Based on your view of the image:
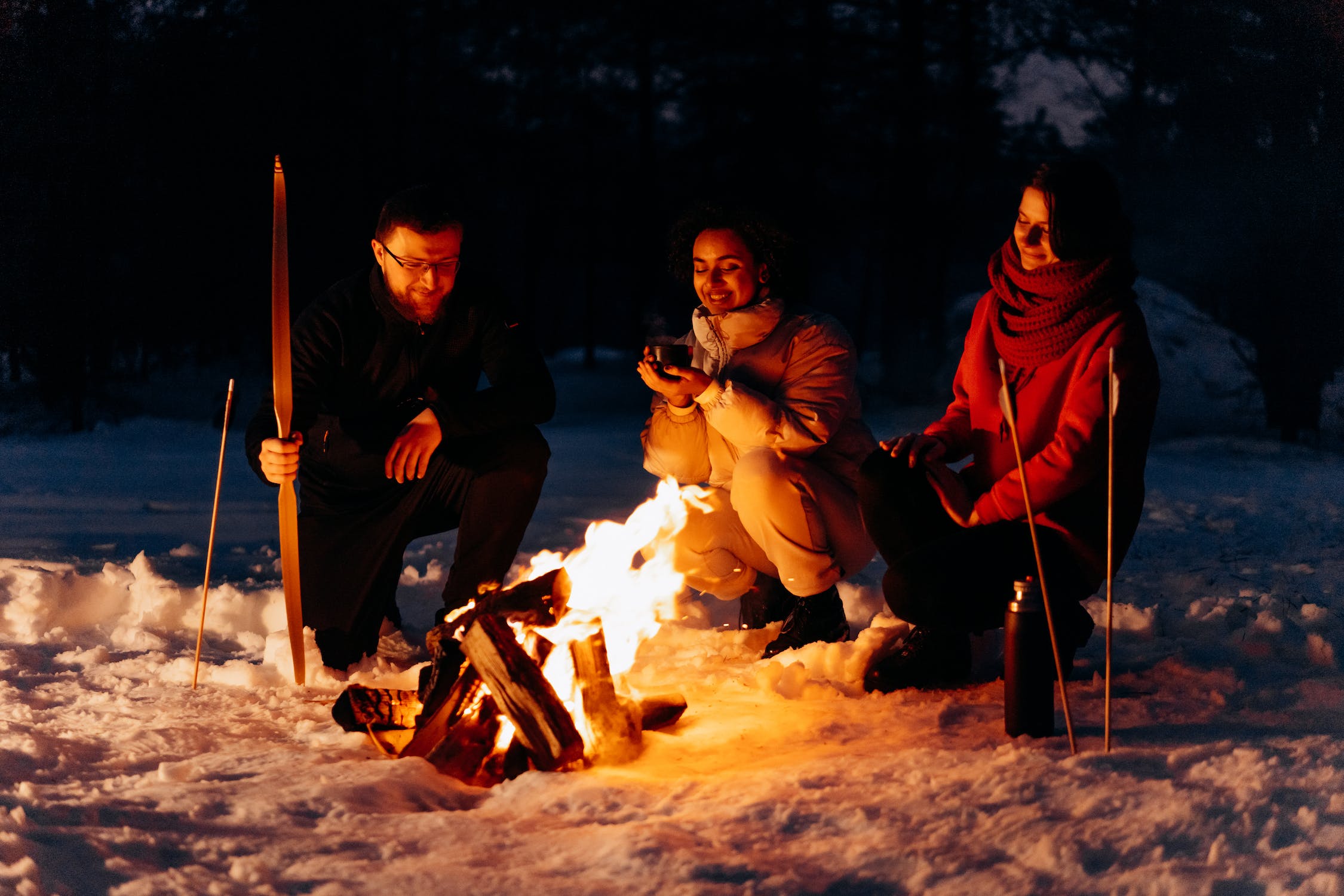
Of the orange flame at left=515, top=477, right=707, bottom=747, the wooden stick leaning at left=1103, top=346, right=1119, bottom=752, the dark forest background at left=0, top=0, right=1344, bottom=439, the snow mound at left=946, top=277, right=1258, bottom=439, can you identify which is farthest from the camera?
the snow mound at left=946, top=277, right=1258, bottom=439

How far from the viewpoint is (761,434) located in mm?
4035

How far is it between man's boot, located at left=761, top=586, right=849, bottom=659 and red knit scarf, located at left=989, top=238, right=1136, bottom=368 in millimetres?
1161

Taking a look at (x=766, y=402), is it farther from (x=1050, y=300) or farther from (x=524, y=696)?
(x=524, y=696)

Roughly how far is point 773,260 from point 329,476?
188 cm

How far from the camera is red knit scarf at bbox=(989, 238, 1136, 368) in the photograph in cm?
336

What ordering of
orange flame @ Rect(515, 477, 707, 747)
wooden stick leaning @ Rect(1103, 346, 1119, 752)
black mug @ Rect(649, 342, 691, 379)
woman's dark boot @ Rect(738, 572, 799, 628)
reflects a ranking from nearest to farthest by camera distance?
wooden stick leaning @ Rect(1103, 346, 1119, 752)
orange flame @ Rect(515, 477, 707, 747)
black mug @ Rect(649, 342, 691, 379)
woman's dark boot @ Rect(738, 572, 799, 628)

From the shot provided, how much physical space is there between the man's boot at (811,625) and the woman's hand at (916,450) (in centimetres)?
75

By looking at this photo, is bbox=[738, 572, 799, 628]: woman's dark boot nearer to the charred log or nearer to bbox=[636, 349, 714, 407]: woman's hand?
bbox=[636, 349, 714, 407]: woman's hand

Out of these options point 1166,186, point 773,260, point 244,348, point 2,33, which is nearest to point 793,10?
point 1166,186

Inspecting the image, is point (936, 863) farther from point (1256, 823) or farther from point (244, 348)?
point (244, 348)

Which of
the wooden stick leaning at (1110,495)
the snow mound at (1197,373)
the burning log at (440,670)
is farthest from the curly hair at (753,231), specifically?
the snow mound at (1197,373)

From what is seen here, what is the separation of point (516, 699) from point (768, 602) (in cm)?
168

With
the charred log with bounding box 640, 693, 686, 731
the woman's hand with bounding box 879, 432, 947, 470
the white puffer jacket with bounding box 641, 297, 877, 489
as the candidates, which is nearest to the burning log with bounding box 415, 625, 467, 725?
the charred log with bounding box 640, 693, 686, 731

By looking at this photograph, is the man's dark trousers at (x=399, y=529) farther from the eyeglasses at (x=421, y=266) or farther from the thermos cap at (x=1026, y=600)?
the thermos cap at (x=1026, y=600)
